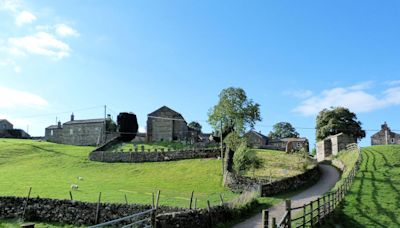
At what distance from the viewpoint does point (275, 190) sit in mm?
32625

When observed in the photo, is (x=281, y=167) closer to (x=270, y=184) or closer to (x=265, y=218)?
(x=270, y=184)

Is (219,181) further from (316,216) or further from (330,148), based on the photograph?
(330,148)

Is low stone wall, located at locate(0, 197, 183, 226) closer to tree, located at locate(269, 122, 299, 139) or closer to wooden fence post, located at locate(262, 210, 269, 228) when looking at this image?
wooden fence post, located at locate(262, 210, 269, 228)

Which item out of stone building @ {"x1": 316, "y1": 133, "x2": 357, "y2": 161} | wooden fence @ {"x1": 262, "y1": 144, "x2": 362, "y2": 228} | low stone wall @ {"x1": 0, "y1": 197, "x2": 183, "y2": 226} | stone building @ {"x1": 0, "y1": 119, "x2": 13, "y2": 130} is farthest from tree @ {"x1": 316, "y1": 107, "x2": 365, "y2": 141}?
stone building @ {"x1": 0, "y1": 119, "x2": 13, "y2": 130}

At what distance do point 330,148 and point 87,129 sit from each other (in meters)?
53.8

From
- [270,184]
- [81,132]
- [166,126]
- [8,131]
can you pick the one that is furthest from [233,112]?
[8,131]

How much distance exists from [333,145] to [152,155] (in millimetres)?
31347

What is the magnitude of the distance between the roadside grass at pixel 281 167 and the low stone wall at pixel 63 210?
18.4 metres

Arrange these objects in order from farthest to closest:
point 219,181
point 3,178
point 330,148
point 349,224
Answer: point 330,148, point 3,178, point 219,181, point 349,224

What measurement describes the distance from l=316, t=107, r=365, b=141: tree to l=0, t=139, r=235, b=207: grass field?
43461 mm

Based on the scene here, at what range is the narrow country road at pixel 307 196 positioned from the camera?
71.6 feet

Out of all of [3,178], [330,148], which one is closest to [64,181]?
[3,178]

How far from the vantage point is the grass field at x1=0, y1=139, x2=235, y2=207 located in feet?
109

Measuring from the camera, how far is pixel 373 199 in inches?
1114
